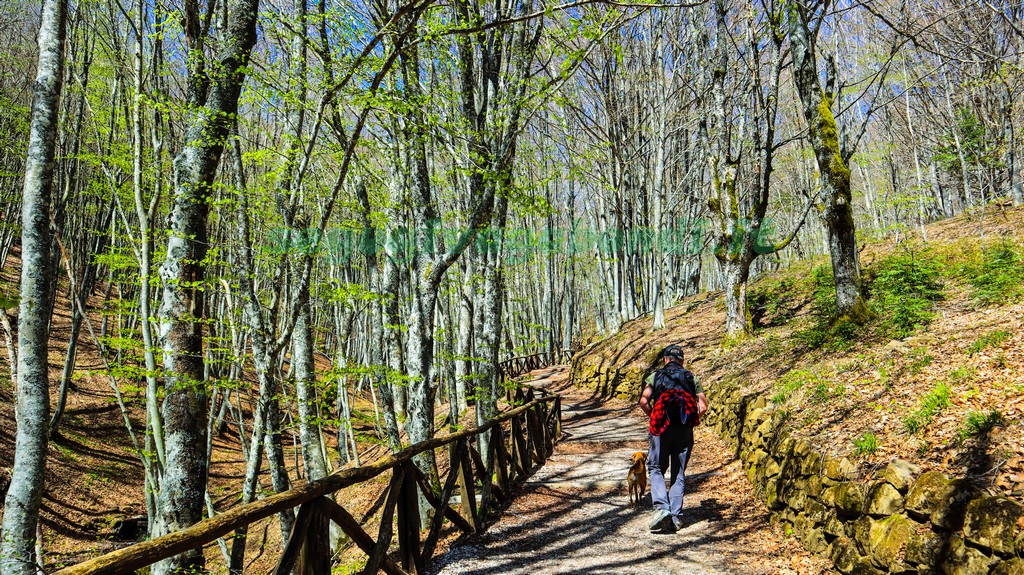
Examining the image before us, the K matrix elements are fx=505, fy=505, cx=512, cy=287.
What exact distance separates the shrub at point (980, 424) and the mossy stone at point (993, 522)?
76 cm

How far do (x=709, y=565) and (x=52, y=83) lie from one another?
6833 mm

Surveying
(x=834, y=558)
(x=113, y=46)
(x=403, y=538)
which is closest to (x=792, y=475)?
(x=834, y=558)

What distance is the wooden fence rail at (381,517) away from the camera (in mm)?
2233

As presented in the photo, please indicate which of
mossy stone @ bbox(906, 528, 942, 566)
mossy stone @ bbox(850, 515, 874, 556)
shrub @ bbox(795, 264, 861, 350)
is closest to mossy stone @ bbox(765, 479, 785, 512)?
mossy stone @ bbox(850, 515, 874, 556)

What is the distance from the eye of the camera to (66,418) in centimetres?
1256

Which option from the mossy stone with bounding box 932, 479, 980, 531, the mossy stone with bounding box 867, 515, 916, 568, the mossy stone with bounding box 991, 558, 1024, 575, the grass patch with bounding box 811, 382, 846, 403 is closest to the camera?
the mossy stone with bounding box 991, 558, 1024, 575

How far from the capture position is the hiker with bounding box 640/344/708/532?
16.9 ft

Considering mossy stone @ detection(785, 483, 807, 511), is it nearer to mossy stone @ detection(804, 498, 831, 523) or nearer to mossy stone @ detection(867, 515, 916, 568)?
mossy stone @ detection(804, 498, 831, 523)

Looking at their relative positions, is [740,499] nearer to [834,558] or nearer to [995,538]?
[834,558]

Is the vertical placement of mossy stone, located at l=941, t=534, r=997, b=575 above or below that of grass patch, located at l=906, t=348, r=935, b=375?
below

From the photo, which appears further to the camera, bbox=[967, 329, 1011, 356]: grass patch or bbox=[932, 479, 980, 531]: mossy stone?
bbox=[967, 329, 1011, 356]: grass patch

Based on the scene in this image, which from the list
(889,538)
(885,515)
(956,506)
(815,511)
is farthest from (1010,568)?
(815,511)

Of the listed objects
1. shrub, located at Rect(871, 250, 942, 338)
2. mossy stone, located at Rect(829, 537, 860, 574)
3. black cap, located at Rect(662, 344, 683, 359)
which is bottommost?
mossy stone, located at Rect(829, 537, 860, 574)

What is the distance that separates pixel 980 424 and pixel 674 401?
2319mm
